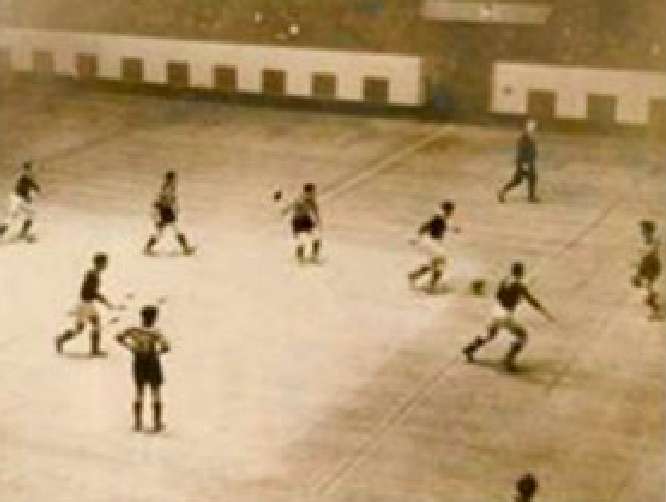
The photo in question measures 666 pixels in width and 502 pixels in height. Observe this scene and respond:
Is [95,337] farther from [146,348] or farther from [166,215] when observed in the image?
[166,215]

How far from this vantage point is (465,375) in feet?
58.0

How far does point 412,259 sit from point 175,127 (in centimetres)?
1252

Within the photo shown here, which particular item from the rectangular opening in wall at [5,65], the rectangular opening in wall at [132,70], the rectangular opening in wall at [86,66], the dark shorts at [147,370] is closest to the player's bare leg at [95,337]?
the dark shorts at [147,370]

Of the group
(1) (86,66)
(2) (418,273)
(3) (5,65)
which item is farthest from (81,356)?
(3) (5,65)

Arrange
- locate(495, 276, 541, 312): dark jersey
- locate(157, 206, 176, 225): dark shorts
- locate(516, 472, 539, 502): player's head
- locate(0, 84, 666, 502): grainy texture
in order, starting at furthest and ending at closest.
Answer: locate(157, 206, 176, 225): dark shorts
locate(495, 276, 541, 312): dark jersey
locate(0, 84, 666, 502): grainy texture
locate(516, 472, 539, 502): player's head

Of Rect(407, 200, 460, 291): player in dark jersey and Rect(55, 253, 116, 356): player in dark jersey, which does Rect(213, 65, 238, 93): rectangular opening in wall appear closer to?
Rect(407, 200, 460, 291): player in dark jersey

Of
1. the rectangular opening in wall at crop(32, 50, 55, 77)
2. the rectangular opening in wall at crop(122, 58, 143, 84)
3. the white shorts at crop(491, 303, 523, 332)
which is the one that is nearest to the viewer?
the white shorts at crop(491, 303, 523, 332)

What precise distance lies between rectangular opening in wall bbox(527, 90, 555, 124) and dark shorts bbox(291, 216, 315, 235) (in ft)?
43.2

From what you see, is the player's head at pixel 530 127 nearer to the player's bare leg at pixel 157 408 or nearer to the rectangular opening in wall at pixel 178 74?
the rectangular opening in wall at pixel 178 74

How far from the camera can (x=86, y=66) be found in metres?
37.7

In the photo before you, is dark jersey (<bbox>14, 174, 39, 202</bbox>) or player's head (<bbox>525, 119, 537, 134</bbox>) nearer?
dark jersey (<bbox>14, 174, 39, 202</bbox>)

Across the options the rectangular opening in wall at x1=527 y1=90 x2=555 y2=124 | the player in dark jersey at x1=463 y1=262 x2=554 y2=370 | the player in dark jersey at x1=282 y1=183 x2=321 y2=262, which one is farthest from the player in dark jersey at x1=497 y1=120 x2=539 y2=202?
the player in dark jersey at x1=463 y1=262 x2=554 y2=370

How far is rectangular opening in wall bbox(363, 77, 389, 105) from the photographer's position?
3516 centimetres

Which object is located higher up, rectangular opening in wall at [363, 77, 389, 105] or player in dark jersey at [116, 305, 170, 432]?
rectangular opening in wall at [363, 77, 389, 105]
